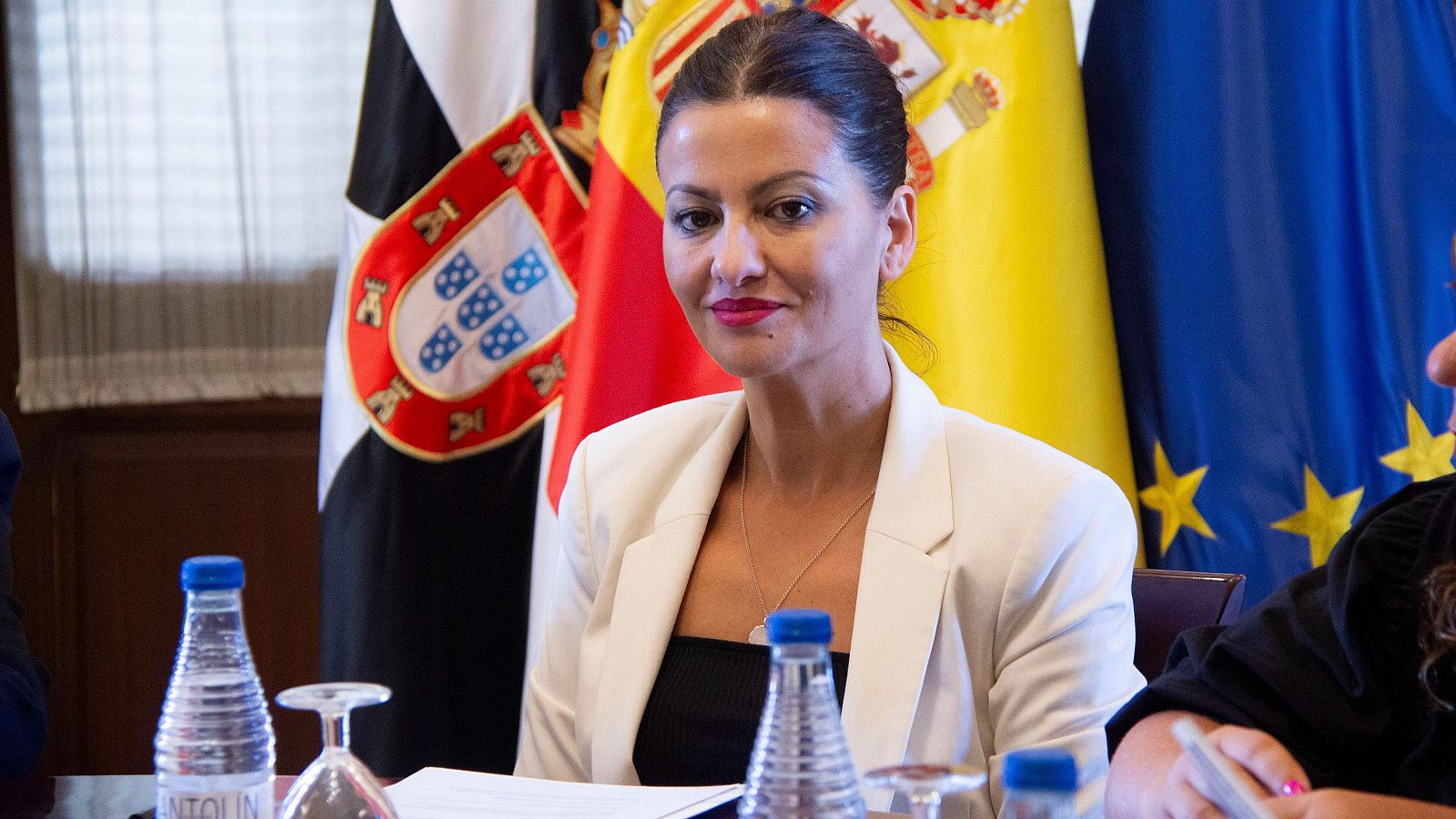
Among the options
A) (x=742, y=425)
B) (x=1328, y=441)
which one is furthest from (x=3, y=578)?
(x=1328, y=441)

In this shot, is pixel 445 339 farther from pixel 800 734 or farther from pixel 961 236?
pixel 800 734

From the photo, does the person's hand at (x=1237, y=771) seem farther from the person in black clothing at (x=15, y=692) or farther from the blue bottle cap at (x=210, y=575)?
the person in black clothing at (x=15, y=692)

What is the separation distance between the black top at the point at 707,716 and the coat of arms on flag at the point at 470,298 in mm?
1063

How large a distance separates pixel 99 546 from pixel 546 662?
1575 millimetres

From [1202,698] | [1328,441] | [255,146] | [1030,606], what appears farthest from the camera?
[255,146]

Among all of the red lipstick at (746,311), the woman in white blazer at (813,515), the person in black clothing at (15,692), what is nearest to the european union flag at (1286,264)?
the woman in white blazer at (813,515)

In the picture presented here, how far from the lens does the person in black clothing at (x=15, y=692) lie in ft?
4.54

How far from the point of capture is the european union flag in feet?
6.96

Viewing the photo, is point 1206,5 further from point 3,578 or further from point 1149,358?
point 3,578

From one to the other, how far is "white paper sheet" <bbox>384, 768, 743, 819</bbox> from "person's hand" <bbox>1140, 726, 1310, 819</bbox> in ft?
1.02

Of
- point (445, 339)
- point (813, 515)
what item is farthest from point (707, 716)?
point (445, 339)

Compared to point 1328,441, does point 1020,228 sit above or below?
above

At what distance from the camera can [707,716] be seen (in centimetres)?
148

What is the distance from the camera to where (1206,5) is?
2.23 meters
